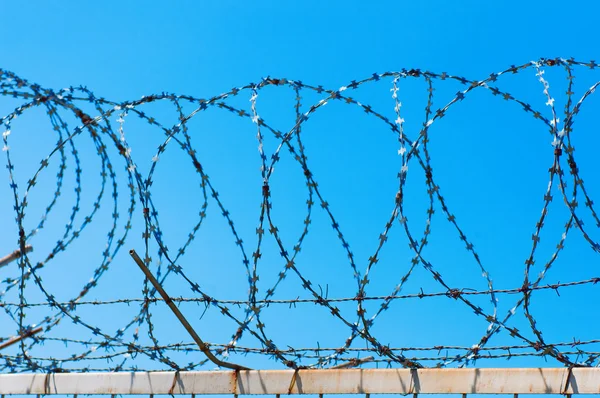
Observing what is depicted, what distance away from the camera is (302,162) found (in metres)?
9.37

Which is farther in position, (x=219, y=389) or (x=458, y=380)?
(x=219, y=389)

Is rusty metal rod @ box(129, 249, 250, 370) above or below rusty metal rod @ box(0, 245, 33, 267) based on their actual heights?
below

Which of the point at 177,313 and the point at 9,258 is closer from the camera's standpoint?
the point at 177,313

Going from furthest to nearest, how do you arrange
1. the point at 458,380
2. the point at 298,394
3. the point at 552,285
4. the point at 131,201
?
the point at 131,201 < the point at 298,394 < the point at 458,380 < the point at 552,285

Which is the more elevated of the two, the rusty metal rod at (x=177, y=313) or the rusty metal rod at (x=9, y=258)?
the rusty metal rod at (x=9, y=258)

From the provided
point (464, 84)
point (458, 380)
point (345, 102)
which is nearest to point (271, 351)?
point (458, 380)

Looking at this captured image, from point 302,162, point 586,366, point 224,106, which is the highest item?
point 224,106

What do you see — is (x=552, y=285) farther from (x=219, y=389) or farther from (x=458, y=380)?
(x=219, y=389)

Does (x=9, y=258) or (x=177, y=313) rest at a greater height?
(x=9, y=258)

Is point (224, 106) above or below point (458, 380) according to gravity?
above

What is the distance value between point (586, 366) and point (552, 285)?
83 cm

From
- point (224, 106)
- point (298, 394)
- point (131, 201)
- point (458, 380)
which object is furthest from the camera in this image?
point (131, 201)

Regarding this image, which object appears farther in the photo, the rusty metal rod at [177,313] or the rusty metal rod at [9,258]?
the rusty metal rod at [9,258]

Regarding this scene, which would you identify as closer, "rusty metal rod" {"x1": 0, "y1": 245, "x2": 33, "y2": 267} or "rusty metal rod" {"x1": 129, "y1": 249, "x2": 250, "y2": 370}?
"rusty metal rod" {"x1": 129, "y1": 249, "x2": 250, "y2": 370}
